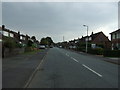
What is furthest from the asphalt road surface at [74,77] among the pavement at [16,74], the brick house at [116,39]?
the brick house at [116,39]

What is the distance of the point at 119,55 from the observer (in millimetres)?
30688

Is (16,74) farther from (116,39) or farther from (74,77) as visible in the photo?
(116,39)

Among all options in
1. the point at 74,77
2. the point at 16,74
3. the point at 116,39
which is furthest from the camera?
the point at 116,39

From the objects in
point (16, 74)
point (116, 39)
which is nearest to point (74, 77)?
point (16, 74)

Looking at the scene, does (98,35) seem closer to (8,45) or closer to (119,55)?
(119,55)

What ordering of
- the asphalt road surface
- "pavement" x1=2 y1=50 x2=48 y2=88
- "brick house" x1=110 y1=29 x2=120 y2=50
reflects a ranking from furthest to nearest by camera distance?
"brick house" x1=110 y1=29 x2=120 y2=50 < the asphalt road surface < "pavement" x1=2 y1=50 x2=48 y2=88

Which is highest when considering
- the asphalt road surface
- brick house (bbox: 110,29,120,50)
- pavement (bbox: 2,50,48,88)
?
brick house (bbox: 110,29,120,50)

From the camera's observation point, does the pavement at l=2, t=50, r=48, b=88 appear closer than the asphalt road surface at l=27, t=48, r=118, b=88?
Yes

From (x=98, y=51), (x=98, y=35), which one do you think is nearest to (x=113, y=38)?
(x=98, y=51)

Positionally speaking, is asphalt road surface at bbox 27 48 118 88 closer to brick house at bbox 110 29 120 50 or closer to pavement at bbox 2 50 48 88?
pavement at bbox 2 50 48 88

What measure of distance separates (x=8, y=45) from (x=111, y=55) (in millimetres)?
17678

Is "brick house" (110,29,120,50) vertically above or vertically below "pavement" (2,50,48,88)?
above

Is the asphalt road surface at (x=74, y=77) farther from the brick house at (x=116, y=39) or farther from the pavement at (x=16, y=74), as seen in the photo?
Answer: the brick house at (x=116, y=39)

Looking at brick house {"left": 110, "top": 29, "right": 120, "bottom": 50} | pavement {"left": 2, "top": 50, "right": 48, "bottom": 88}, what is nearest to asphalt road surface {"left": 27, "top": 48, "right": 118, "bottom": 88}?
pavement {"left": 2, "top": 50, "right": 48, "bottom": 88}
